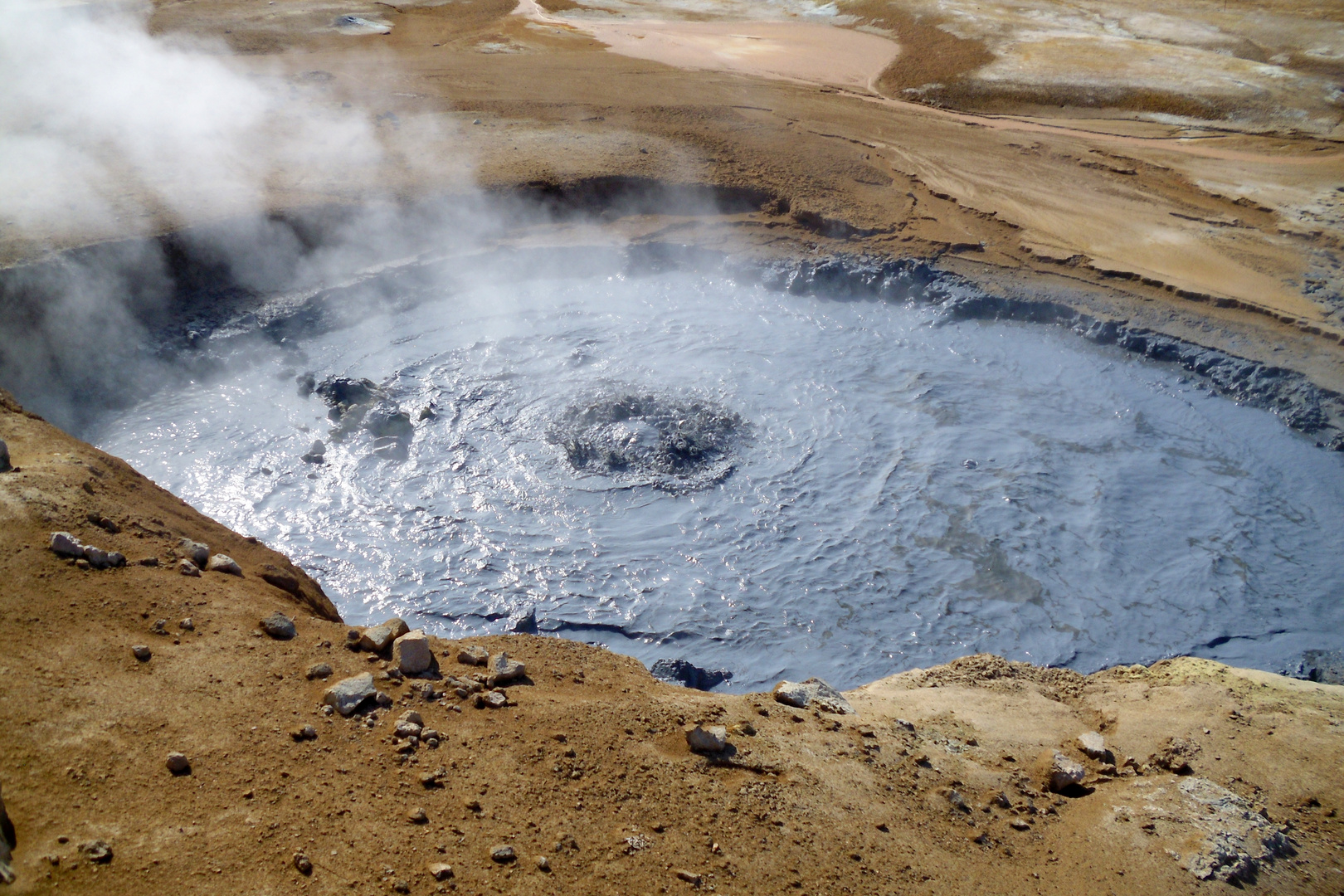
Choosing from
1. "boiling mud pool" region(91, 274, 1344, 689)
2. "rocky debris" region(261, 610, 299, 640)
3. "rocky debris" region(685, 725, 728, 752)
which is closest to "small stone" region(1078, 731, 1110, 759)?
"boiling mud pool" region(91, 274, 1344, 689)

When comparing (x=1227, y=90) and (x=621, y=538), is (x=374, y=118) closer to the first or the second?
(x=621, y=538)

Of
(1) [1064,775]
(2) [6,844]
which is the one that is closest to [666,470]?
(1) [1064,775]

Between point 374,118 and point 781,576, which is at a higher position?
point 374,118

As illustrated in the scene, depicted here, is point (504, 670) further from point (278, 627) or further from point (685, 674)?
point (685, 674)

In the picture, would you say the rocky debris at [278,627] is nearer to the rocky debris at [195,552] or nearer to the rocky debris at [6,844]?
the rocky debris at [195,552]

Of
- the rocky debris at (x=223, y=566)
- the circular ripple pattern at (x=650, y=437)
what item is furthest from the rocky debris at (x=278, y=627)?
the circular ripple pattern at (x=650, y=437)

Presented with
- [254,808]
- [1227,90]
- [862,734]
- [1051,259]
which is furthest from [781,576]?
[1227,90]
